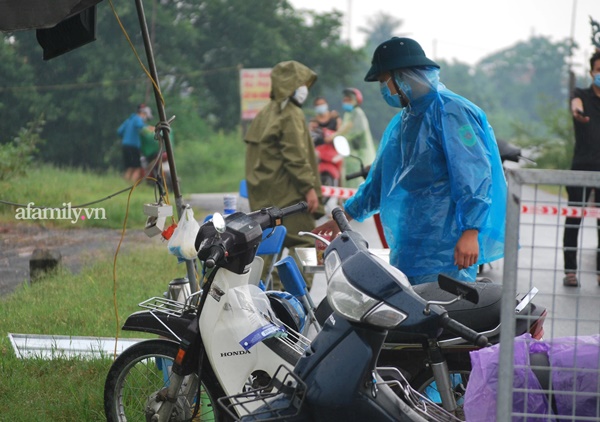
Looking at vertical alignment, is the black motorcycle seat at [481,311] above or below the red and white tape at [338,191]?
above

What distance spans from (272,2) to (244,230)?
26243 mm

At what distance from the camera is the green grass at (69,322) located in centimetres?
510

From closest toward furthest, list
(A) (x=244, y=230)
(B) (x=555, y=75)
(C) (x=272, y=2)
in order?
1. (A) (x=244, y=230)
2. (C) (x=272, y=2)
3. (B) (x=555, y=75)

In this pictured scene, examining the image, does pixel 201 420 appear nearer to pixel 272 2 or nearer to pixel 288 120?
pixel 288 120

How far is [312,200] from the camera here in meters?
7.75

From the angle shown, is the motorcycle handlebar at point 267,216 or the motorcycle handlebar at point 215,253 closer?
the motorcycle handlebar at point 215,253

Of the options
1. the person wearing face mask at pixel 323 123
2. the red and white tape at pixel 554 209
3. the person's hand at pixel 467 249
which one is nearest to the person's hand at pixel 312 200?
the red and white tape at pixel 554 209

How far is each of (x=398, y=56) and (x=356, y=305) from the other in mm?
1827

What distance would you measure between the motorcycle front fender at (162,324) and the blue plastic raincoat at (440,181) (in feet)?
3.59

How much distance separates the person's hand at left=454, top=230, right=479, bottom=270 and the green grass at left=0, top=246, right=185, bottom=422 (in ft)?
6.42

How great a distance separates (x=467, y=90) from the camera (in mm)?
66812

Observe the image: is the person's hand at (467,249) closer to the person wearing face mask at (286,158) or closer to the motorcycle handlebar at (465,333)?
the motorcycle handlebar at (465,333)

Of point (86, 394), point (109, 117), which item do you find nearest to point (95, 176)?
point (109, 117)

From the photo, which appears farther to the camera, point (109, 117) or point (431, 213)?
point (109, 117)
